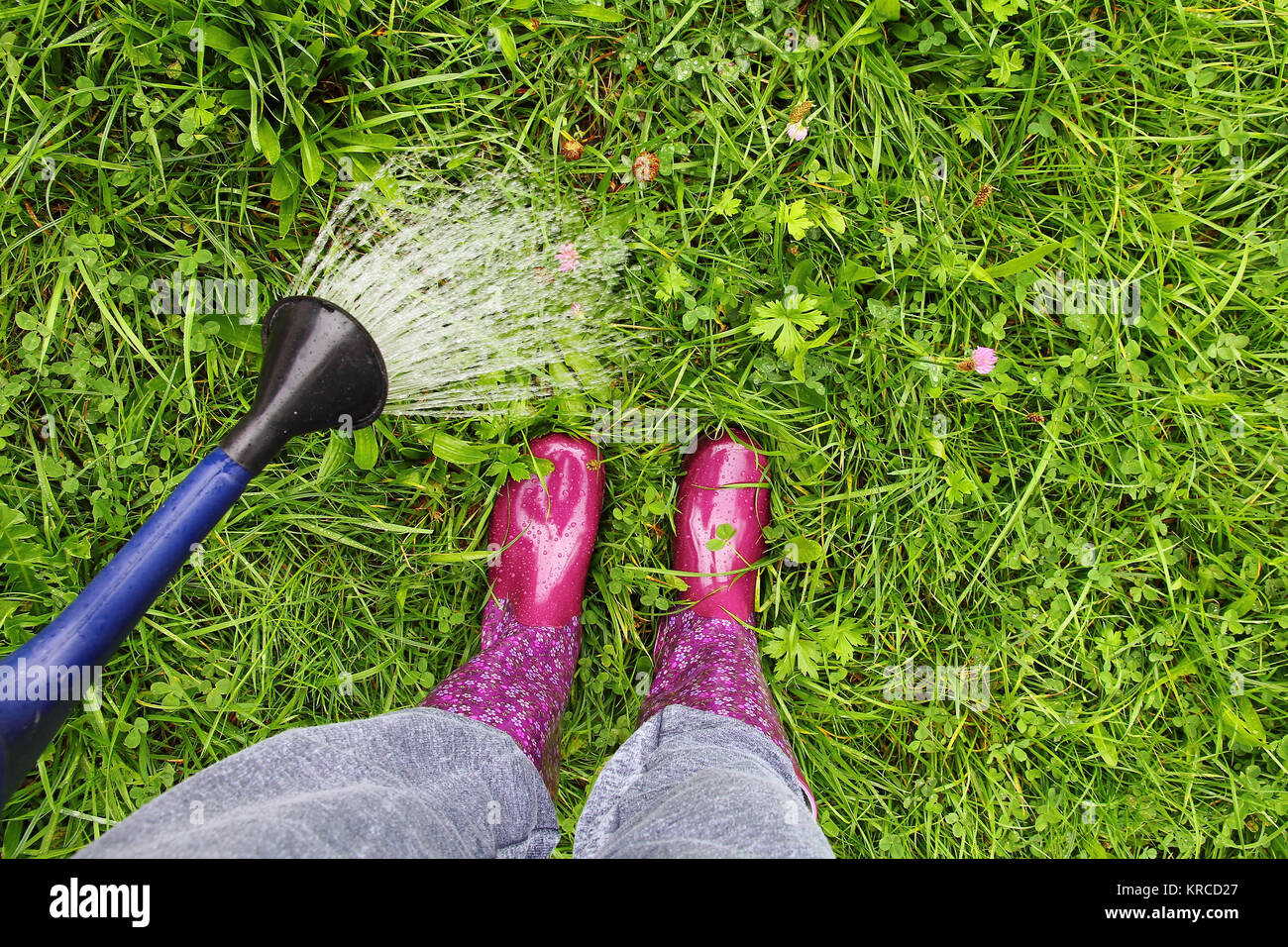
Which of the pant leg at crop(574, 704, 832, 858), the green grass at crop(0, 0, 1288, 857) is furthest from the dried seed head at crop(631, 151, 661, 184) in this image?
the pant leg at crop(574, 704, 832, 858)

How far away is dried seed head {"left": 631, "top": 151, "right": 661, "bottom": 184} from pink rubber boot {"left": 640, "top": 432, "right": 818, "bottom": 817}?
683mm

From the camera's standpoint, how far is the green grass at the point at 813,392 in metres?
1.94

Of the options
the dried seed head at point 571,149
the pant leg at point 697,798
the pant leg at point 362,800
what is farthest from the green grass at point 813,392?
the pant leg at point 362,800

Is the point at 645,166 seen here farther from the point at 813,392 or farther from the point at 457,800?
the point at 457,800

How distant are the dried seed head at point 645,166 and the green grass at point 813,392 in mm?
28

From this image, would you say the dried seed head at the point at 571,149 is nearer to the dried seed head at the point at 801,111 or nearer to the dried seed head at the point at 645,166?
the dried seed head at the point at 645,166

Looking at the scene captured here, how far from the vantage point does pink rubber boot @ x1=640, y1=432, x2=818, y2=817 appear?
203 centimetres

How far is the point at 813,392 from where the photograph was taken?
2012mm

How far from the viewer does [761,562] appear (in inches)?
82.4

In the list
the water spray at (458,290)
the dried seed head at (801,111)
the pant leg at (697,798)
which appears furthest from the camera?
the dried seed head at (801,111)

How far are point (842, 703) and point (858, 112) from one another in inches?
60.0

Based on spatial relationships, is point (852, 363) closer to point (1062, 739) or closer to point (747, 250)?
point (747, 250)
